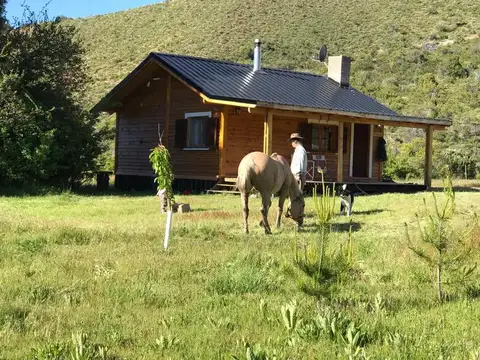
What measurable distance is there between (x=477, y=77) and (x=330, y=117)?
2618 cm

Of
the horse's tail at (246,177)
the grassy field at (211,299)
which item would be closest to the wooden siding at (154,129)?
the horse's tail at (246,177)

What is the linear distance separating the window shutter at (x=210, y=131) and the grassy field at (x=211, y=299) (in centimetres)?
1103

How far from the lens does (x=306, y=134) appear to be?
22.4m

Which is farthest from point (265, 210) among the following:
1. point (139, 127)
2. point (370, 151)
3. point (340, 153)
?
point (139, 127)

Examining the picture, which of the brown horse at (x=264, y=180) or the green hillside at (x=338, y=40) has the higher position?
the green hillside at (x=338, y=40)

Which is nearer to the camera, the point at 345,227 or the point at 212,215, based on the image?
the point at 345,227

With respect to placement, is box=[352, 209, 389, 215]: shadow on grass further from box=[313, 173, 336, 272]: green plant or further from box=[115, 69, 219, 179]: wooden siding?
box=[313, 173, 336, 272]: green plant

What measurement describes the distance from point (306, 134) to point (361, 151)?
4.03m

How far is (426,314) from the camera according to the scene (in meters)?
5.40

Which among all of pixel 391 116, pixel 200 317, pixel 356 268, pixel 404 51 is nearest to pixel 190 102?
pixel 391 116

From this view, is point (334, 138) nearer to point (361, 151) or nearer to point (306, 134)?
point (306, 134)

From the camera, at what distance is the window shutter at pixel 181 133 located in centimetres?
2245

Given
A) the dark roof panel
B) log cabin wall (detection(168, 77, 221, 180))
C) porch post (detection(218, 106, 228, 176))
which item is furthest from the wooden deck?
log cabin wall (detection(168, 77, 221, 180))

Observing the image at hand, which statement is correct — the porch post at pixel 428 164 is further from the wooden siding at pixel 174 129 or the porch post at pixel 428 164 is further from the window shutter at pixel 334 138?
the window shutter at pixel 334 138
